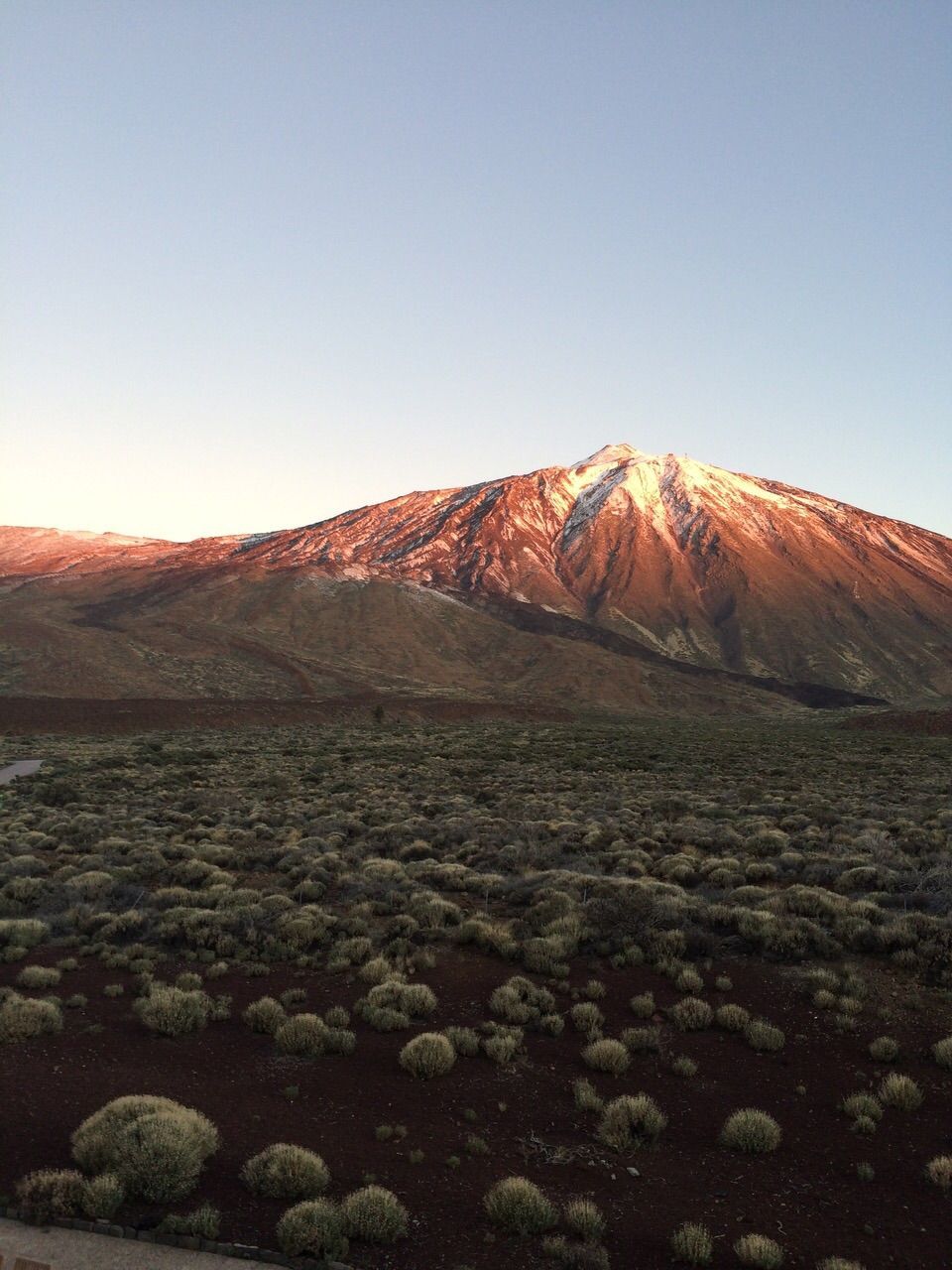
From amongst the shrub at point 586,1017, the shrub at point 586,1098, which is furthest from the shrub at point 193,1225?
the shrub at point 586,1017

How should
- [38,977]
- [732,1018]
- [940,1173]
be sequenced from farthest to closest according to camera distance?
1. [38,977]
2. [732,1018]
3. [940,1173]

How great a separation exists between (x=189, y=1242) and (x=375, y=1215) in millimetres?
1609

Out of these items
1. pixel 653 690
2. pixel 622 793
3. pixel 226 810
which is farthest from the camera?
pixel 653 690

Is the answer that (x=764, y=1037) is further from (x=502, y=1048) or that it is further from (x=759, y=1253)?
(x=759, y=1253)

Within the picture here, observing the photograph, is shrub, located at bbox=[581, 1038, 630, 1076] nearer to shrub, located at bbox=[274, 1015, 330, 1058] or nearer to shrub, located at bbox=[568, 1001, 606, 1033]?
shrub, located at bbox=[568, 1001, 606, 1033]

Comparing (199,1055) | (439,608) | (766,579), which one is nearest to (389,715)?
(199,1055)

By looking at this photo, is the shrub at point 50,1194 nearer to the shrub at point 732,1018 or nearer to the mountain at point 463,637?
the shrub at point 732,1018

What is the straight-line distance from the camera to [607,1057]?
10.2m

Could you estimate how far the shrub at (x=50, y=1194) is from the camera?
7.00m

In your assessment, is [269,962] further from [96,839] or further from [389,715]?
[389,715]

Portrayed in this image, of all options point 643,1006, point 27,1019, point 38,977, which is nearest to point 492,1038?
point 643,1006

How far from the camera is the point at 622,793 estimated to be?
31.2 m

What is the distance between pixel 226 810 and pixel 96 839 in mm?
4908

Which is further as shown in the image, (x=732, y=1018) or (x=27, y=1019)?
(x=732, y=1018)
